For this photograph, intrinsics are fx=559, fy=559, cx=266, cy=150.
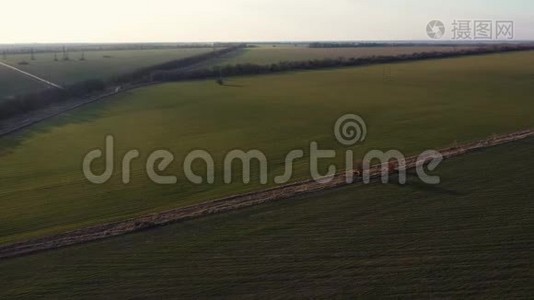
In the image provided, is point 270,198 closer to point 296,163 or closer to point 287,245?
point 287,245

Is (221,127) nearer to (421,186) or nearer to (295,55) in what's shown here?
(421,186)

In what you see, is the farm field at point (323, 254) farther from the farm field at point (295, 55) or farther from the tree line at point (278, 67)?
the farm field at point (295, 55)

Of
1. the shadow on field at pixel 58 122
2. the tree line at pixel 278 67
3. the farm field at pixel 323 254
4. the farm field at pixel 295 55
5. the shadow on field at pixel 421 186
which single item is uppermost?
the farm field at pixel 295 55

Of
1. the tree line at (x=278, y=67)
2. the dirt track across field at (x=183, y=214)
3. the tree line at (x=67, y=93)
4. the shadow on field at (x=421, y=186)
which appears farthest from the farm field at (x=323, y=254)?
Answer: the tree line at (x=278, y=67)

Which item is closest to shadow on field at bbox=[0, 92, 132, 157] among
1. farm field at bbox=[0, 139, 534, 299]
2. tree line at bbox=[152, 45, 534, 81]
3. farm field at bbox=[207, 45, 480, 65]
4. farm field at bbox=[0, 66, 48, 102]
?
farm field at bbox=[0, 66, 48, 102]

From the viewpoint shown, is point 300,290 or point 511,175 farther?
point 511,175

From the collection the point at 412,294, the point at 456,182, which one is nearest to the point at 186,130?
the point at 456,182
